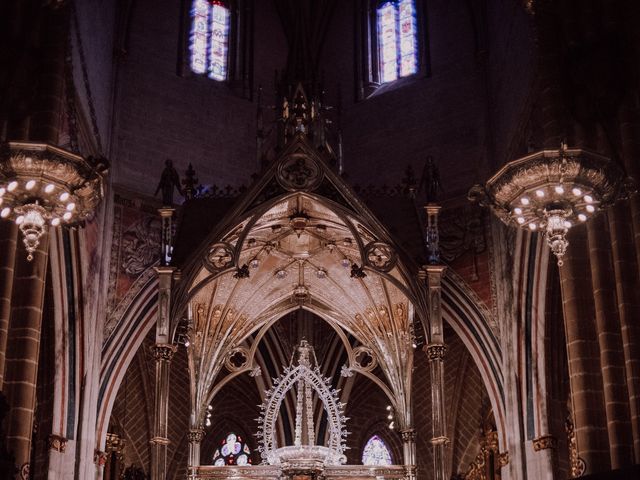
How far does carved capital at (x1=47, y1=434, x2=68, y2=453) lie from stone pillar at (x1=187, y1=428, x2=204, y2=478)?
76.5 inches

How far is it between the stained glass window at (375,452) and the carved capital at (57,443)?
295 inches

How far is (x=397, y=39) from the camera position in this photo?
25031 millimetres

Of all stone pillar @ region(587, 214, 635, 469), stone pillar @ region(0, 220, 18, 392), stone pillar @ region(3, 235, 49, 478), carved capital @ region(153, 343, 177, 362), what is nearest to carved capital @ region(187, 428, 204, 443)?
carved capital @ region(153, 343, 177, 362)

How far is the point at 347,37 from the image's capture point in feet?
84.2

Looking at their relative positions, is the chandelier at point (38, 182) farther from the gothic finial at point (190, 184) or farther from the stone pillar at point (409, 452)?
the stone pillar at point (409, 452)

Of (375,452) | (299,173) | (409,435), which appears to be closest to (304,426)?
(409,435)

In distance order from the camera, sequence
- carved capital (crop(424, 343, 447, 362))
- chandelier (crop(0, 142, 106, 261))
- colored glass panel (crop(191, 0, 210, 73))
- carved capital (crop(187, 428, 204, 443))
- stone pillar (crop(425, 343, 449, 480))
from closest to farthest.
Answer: chandelier (crop(0, 142, 106, 261))
stone pillar (crop(425, 343, 449, 480))
carved capital (crop(424, 343, 447, 362))
carved capital (crop(187, 428, 204, 443))
colored glass panel (crop(191, 0, 210, 73))

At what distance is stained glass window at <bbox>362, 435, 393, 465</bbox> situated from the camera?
80.4 ft

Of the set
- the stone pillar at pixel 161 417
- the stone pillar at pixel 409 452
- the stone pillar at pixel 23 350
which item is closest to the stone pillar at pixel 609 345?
the stone pillar at pixel 409 452

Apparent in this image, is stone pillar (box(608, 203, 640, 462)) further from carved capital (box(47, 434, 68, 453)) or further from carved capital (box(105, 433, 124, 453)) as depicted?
carved capital (box(105, 433, 124, 453))

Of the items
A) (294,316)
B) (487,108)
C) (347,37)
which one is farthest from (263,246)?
(347,37)

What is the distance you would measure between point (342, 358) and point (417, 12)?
23.6 ft

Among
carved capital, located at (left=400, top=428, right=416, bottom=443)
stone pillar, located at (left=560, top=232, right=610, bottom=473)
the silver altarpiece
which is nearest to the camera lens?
stone pillar, located at (left=560, top=232, right=610, bottom=473)

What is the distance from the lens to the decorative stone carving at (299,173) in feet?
61.0
